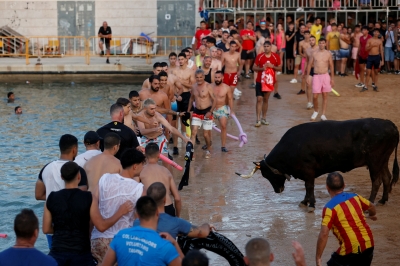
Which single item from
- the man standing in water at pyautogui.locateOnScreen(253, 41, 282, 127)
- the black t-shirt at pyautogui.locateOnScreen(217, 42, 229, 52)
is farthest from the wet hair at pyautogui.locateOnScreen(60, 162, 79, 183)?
the black t-shirt at pyautogui.locateOnScreen(217, 42, 229, 52)

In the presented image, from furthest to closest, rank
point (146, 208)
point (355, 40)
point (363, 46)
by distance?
point (355, 40), point (363, 46), point (146, 208)

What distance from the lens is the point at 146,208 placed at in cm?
570

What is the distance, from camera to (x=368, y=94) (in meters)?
22.5

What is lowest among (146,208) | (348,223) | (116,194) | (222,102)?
(348,223)

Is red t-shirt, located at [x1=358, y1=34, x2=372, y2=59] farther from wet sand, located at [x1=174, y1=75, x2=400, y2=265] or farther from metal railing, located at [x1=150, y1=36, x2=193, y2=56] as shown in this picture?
metal railing, located at [x1=150, y1=36, x2=193, y2=56]

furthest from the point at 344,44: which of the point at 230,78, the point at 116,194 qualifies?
the point at 116,194

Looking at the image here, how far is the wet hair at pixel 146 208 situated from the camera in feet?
18.6

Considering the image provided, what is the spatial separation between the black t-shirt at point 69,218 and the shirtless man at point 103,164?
1.15m

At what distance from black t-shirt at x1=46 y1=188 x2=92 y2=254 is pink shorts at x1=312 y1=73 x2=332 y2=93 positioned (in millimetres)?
12219

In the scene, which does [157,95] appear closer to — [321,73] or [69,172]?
[321,73]

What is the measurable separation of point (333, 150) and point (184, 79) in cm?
596

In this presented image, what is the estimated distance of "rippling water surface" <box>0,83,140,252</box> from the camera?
12.9 m

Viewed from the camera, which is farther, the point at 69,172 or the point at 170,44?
the point at 170,44

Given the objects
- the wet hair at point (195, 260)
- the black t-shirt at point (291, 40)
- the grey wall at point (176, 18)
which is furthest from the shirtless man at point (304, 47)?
the wet hair at point (195, 260)
